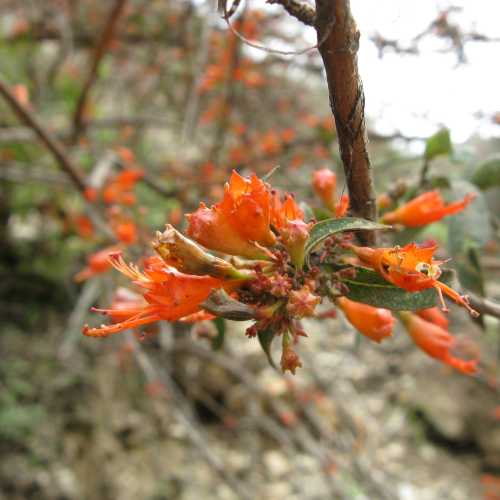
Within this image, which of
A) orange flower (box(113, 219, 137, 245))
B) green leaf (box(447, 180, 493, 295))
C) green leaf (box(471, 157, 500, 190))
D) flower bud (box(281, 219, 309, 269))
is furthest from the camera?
orange flower (box(113, 219, 137, 245))

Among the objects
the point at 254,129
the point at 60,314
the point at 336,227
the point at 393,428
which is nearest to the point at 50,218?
the point at 60,314

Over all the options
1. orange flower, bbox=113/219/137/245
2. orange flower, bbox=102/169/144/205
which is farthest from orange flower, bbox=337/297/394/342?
orange flower, bbox=102/169/144/205

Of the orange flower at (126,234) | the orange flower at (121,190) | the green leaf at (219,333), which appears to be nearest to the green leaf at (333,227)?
the green leaf at (219,333)

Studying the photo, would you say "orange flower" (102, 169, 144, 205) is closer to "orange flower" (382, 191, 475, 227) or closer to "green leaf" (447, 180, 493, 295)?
"green leaf" (447, 180, 493, 295)

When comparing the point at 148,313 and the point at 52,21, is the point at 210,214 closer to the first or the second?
the point at 148,313

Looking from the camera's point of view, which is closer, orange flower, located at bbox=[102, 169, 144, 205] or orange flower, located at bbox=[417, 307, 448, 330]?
orange flower, located at bbox=[417, 307, 448, 330]

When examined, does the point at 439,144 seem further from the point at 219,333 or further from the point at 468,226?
the point at 219,333

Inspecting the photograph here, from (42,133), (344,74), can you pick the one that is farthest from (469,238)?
(42,133)
